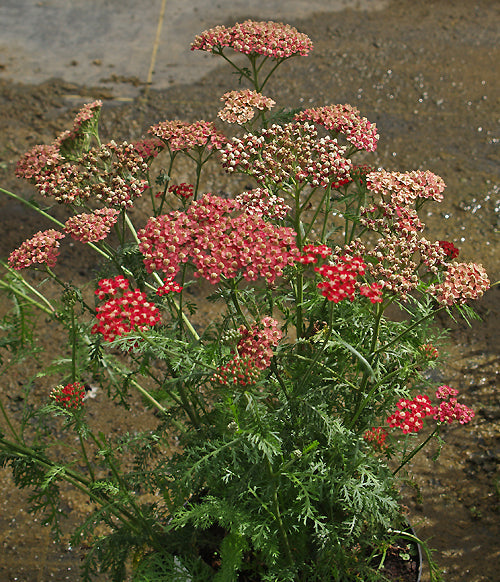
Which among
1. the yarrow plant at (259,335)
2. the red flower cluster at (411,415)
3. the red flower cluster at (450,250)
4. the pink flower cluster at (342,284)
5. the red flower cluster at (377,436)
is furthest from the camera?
the red flower cluster at (377,436)

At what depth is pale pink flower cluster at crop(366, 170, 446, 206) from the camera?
2154 millimetres

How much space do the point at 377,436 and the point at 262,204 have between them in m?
0.94

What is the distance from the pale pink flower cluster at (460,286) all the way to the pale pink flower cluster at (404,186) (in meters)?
0.31

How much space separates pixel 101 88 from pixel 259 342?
17.6 ft

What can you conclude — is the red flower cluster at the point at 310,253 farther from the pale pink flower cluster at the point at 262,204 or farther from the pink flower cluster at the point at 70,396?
the pink flower cluster at the point at 70,396

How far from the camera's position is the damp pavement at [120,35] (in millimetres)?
6789

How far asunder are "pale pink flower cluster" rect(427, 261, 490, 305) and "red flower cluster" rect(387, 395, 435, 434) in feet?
1.24

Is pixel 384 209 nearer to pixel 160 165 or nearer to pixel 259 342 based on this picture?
pixel 259 342

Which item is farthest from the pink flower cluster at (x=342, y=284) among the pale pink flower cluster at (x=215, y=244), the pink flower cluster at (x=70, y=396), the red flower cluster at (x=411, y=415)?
the pink flower cluster at (x=70, y=396)

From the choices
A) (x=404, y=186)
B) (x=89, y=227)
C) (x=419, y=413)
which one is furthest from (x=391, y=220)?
(x=89, y=227)

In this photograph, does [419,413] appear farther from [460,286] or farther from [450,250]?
[450,250]

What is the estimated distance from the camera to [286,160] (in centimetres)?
212

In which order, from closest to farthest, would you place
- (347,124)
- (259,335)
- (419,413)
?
(259,335) < (419,413) < (347,124)

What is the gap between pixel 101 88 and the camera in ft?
21.5
